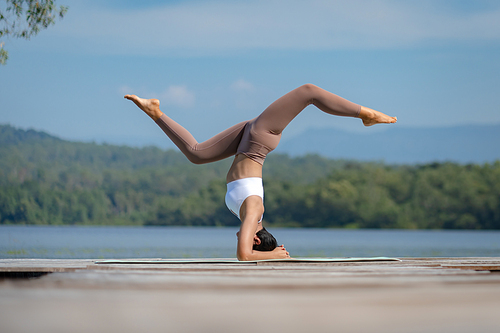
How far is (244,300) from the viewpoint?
109 inches

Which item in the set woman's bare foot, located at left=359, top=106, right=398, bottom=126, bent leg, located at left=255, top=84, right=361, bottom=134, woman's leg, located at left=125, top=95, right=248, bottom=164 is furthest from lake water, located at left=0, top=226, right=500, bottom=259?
woman's bare foot, located at left=359, top=106, right=398, bottom=126

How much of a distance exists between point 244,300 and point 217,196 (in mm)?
65421

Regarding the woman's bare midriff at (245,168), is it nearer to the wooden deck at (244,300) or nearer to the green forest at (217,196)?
the wooden deck at (244,300)

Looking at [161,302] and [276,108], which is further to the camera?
[276,108]

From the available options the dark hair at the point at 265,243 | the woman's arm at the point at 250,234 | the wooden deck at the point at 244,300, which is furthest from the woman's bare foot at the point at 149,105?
the wooden deck at the point at 244,300

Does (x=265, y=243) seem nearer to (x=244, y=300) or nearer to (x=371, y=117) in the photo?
(x=371, y=117)

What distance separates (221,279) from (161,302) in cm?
51

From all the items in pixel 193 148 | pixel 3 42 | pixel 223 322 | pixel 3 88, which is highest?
pixel 3 88

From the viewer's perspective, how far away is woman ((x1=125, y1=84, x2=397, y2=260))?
4.47 meters

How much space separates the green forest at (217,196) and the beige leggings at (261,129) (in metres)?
62.6

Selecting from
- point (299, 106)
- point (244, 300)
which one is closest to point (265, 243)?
point (299, 106)

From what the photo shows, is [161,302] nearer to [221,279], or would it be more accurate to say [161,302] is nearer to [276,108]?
[221,279]

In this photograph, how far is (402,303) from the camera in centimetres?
277

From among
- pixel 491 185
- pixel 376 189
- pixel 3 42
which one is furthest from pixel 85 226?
pixel 3 42
